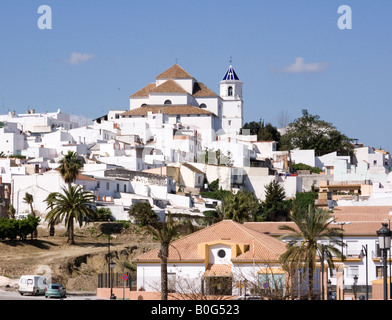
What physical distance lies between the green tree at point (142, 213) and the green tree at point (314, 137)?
39514mm

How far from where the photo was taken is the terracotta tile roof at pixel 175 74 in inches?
4094

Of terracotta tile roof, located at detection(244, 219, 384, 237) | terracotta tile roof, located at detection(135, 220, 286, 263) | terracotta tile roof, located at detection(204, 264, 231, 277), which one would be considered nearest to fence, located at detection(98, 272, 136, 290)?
terracotta tile roof, located at detection(135, 220, 286, 263)

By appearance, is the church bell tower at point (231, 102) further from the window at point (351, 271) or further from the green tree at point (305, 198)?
the window at point (351, 271)

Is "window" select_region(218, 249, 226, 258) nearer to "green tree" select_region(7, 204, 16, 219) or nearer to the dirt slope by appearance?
the dirt slope

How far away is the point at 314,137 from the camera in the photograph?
9531 centimetres

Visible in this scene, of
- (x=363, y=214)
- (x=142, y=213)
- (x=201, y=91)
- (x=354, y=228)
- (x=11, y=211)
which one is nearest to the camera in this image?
(x=354, y=228)

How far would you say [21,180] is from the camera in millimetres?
58375

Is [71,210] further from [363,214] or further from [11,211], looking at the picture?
[363,214]

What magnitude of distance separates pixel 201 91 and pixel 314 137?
16611mm

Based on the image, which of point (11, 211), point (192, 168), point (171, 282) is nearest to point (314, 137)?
point (192, 168)

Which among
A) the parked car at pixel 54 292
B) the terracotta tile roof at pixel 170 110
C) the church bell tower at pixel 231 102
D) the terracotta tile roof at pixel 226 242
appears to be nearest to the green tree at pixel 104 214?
the terracotta tile roof at pixel 226 242

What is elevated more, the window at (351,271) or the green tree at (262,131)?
the green tree at (262,131)
